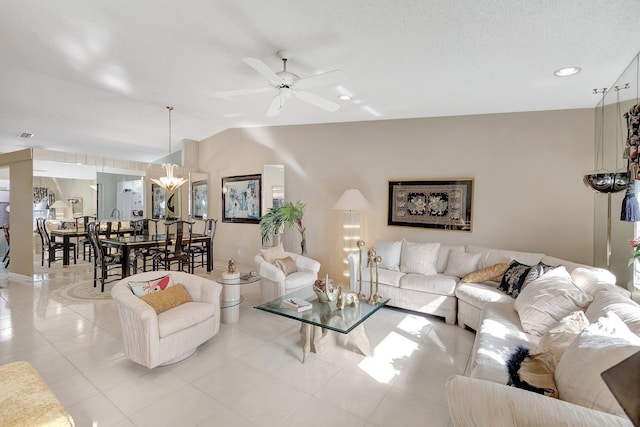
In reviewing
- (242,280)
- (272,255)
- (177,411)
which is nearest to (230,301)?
(242,280)

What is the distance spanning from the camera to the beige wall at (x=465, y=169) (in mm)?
3785

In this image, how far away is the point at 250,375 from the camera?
8.11ft

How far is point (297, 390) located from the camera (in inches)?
89.5

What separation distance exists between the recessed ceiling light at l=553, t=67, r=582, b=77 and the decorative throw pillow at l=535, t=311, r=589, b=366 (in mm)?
2181

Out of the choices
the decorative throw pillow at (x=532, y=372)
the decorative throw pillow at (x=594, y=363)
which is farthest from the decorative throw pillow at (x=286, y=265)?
the decorative throw pillow at (x=594, y=363)

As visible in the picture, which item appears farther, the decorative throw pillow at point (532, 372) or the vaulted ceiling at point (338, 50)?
the vaulted ceiling at point (338, 50)

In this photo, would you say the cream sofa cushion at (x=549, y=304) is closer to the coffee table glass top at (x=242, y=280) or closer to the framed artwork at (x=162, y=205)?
the coffee table glass top at (x=242, y=280)

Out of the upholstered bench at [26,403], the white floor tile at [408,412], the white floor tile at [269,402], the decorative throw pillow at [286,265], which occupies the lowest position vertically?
the white floor tile at [408,412]

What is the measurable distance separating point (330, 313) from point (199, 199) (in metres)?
5.95

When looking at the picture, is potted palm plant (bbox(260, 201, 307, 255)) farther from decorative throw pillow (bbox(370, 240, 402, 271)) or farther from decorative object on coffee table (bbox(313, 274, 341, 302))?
decorative object on coffee table (bbox(313, 274, 341, 302))

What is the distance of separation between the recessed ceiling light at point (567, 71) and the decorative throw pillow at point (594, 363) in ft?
7.59

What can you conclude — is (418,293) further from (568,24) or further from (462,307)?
(568,24)

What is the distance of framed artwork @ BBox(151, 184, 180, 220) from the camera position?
7.60 meters

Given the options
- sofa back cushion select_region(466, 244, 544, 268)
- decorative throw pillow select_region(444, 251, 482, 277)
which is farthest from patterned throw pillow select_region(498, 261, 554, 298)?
decorative throw pillow select_region(444, 251, 482, 277)
